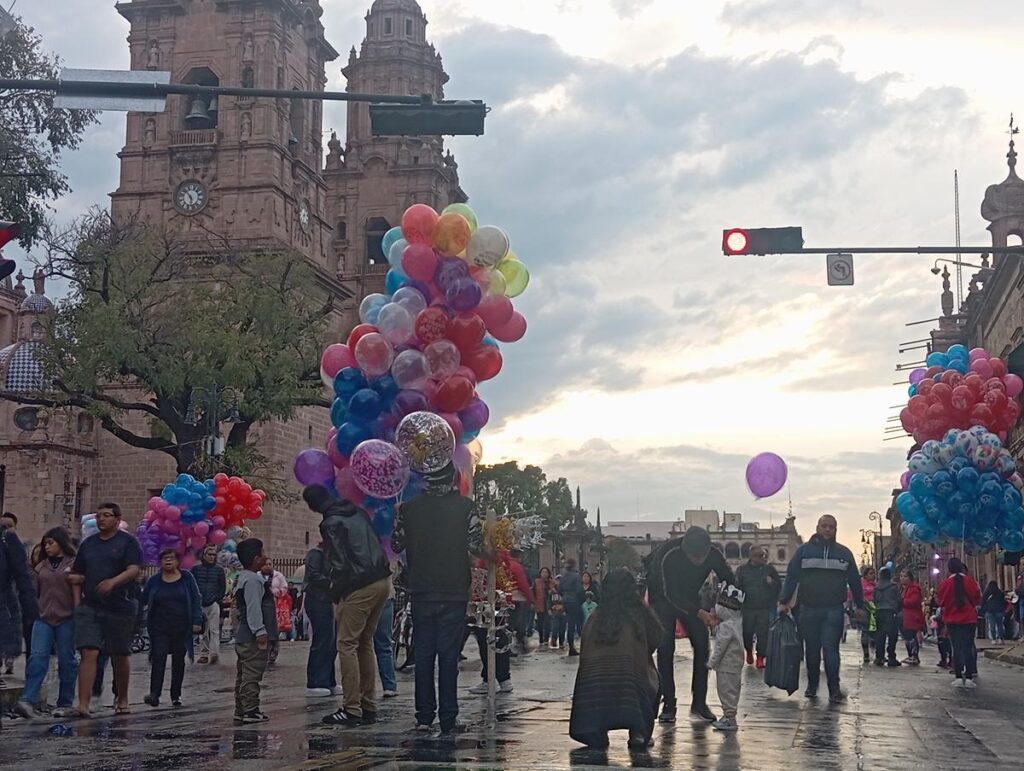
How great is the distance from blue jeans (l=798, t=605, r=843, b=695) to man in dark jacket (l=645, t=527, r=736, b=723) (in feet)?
8.47

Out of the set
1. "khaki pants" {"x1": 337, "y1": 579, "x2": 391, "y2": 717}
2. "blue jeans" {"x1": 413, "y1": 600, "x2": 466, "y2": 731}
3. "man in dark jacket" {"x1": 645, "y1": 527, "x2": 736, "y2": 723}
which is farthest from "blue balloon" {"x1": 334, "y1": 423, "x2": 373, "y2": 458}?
"blue jeans" {"x1": 413, "y1": 600, "x2": 466, "y2": 731}

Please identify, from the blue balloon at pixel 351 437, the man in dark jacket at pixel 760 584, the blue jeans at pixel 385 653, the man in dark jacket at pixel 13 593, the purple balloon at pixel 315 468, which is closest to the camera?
the man in dark jacket at pixel 13 593

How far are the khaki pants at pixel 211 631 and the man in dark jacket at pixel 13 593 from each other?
11388 mm

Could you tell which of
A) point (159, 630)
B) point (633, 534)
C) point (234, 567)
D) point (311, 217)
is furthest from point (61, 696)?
point (633, 534)

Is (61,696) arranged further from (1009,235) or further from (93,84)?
(1009,235)

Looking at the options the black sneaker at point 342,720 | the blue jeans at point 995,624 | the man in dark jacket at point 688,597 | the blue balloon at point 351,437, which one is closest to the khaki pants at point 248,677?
the black sneaker at point 342,720

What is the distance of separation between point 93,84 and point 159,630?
5296mm

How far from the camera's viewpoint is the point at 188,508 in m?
23.9

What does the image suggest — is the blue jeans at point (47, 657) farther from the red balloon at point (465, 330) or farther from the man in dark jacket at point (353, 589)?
the red balloon at point (465, 330)

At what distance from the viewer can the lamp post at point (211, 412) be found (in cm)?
3242

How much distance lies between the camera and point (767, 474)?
51.2 ft

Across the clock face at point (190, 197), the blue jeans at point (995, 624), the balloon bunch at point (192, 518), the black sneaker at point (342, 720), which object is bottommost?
the blue jeans at point (995, 624)

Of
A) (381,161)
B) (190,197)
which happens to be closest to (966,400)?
(190,197)

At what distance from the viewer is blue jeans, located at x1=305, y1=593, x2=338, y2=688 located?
1366cm
